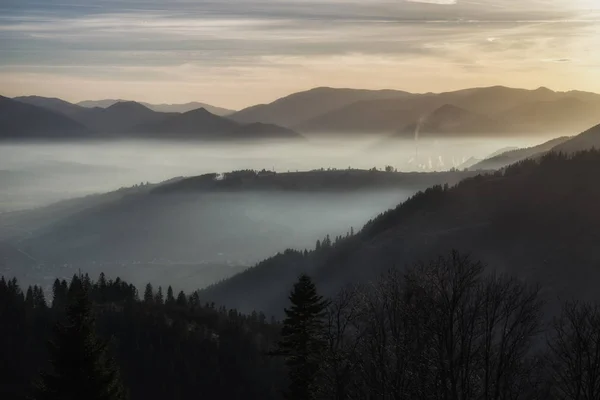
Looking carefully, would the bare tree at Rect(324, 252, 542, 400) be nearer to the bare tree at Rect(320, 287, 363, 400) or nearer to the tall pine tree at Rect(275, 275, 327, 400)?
the bare tree at Rect(320, 287, 363, 400)

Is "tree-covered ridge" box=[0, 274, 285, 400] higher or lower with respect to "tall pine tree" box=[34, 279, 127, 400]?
lower

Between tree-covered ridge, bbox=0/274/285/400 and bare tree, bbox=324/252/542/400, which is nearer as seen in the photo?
bare tree, bbox=324/252/542/400

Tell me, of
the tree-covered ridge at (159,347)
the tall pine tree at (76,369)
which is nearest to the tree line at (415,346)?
the tall pine tree at (76,369)

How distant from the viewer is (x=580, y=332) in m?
27.6

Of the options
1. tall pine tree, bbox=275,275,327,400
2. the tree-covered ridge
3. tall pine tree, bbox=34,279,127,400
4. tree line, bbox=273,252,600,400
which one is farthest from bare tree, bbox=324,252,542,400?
the tree-covered ridge

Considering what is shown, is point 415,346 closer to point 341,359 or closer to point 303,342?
point 341,359

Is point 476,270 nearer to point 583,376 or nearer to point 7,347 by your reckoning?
point 583,376

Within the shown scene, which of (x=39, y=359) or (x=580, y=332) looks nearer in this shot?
(x=580, y=332)

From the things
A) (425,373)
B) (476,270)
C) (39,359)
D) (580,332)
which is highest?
(476,270)

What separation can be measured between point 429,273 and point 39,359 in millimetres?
72593

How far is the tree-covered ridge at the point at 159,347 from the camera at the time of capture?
321 feet

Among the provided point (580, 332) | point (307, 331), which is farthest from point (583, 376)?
point (307, 331)

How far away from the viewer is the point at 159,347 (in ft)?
358

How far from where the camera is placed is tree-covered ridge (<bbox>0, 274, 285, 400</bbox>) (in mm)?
97875
